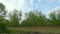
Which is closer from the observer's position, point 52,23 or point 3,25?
point 3,25

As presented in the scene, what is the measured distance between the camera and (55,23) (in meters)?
13.5

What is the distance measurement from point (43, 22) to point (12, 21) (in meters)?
2.96

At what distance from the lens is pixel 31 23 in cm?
1460

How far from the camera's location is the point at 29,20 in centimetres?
1481

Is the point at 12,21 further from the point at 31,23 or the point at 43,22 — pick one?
the point at 43,22

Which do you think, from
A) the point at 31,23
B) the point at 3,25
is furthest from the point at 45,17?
the point at 3,25

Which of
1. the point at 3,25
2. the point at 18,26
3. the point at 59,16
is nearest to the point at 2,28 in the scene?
the point at 3,25

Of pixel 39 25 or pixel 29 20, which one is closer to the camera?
pixel 39 25

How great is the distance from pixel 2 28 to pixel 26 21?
131 inches

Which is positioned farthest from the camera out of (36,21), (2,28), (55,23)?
(36,21)

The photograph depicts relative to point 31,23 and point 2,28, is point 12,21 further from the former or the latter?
point 2,28

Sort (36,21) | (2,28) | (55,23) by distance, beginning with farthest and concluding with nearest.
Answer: (36,21)
(55,23)
(2,28)

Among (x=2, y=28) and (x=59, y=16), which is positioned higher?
(x=59, y=16)

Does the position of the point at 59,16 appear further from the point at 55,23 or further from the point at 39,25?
the point at 39,25
